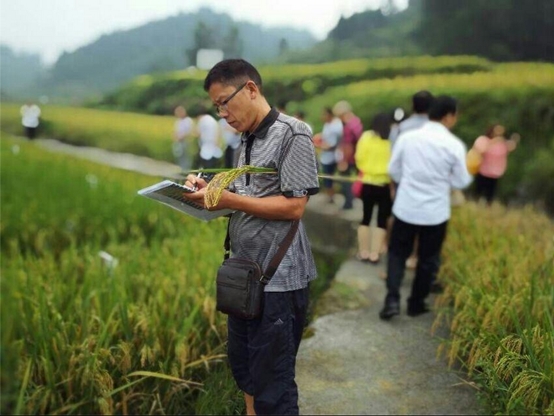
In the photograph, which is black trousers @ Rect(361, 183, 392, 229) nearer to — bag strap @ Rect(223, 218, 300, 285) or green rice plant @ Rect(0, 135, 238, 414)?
green rice plant @ Rect(0, 135, 238, 414)

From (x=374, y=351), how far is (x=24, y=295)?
1.43 meters

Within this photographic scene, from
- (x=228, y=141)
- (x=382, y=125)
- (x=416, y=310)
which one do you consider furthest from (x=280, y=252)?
(x=382, y=125)

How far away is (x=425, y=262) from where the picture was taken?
2.99 metres

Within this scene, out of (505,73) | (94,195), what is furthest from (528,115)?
(94,195)

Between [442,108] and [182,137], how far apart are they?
203cm

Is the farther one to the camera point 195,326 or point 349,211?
point 349,211

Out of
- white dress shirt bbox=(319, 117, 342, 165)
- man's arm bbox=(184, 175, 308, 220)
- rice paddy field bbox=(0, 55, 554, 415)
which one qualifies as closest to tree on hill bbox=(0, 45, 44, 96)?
rice paddy field bbox=(0, 55, 554, 415)

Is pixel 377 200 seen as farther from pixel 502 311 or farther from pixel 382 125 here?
pixel 502 311

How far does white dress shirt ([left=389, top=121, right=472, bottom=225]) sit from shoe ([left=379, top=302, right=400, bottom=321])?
0.48 meters

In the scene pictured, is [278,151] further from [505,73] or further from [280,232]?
[505,73]

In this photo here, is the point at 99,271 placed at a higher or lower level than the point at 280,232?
lower

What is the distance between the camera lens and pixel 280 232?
119 cm

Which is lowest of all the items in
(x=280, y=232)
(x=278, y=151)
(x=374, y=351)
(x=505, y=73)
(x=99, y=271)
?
(x=374, y=351)

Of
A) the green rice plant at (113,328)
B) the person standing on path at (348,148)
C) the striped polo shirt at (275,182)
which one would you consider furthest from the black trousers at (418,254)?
the person standing on path at (348,148)
